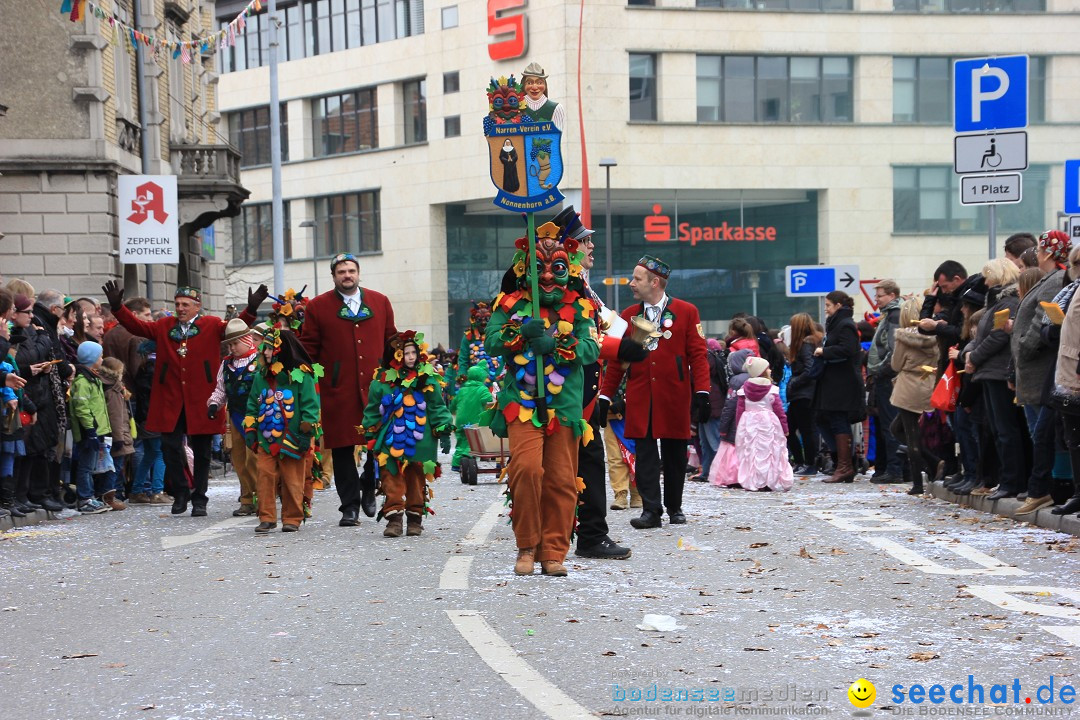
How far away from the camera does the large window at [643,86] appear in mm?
54500

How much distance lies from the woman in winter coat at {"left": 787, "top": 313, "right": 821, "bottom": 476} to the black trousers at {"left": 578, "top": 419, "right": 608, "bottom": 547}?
7.95 metres

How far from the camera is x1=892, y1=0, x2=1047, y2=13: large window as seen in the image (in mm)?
55250

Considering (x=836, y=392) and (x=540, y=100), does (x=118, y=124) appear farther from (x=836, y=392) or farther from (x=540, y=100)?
(x=540, y=100)

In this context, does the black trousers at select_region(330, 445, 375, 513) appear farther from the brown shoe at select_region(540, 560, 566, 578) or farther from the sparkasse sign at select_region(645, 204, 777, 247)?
the sparkasse sign at select_region(645, 204, 777, 247)

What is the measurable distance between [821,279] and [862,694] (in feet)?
69.9

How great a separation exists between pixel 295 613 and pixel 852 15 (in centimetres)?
4972

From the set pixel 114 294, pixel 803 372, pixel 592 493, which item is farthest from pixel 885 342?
pixel 114 294

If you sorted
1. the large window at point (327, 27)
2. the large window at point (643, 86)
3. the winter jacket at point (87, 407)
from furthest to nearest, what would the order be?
the large window at point (327, 27)
the large window at point (643, 86)
the winter jacket at point (87, 407)

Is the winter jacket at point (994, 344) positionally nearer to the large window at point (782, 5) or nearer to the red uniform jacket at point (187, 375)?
the red uniform jacket at point (187, 375)

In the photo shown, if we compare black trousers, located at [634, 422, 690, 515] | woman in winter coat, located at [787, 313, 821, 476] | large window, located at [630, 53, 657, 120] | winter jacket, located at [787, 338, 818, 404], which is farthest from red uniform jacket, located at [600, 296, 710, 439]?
large window, located at [630, 53, 657, 120]

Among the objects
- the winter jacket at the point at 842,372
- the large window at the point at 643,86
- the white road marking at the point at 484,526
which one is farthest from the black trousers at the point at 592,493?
the large window at the point at 643,86

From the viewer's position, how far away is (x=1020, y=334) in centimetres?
1208

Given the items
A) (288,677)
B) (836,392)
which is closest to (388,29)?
(836,392)

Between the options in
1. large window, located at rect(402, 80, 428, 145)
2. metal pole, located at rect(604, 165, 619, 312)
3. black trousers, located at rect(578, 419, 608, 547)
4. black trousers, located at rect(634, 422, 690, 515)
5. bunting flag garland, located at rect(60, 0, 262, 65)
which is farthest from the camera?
large window, located at rect(402, 80, 428, 145)
